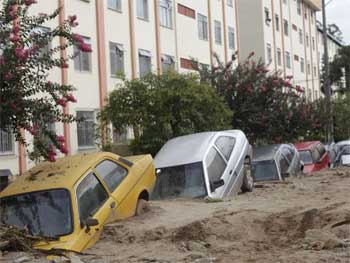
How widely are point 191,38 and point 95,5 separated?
9.43 meters

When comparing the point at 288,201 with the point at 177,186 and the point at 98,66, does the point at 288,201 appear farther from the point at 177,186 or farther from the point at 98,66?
the point at 98,66

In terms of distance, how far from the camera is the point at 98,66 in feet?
77.4

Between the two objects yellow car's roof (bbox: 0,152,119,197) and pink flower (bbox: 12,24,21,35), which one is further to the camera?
pink flower (bbox: 12,24,21,35)

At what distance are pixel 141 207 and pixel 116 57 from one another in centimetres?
1638

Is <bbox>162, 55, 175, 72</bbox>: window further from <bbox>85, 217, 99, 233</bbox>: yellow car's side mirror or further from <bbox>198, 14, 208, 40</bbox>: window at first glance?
<bbox>85, 217, 99, 233</bbox>: yellow car's side mirror

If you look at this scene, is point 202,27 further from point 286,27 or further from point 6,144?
point 286,27

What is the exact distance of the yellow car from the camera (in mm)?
7379

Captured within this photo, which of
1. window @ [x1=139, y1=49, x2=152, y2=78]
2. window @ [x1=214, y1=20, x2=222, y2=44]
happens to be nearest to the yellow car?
window @ [x1=139, y1=49, x2=152, y2=78]

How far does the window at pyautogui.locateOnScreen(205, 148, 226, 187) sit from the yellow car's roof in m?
3.03

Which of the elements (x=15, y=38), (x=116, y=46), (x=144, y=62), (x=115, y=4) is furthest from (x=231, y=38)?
(x=15, y=38)

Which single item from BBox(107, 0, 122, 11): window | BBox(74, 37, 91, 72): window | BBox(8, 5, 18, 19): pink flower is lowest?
BBox(8, 5, 18, 19): pink flower

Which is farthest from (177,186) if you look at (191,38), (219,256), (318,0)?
(318,0)

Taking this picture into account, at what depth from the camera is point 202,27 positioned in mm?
34281

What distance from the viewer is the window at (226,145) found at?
41.9ft
